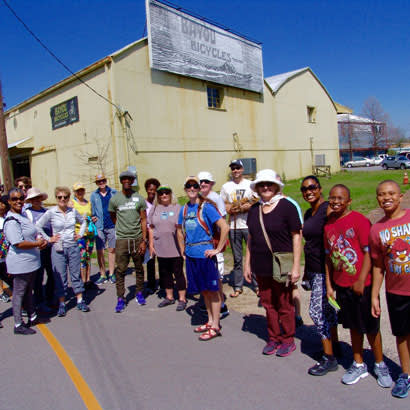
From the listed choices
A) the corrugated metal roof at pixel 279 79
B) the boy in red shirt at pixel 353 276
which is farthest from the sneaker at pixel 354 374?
the corrugated metal roof at pixel 279 79

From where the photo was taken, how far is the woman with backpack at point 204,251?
4.38 meters

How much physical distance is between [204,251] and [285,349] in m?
1.39

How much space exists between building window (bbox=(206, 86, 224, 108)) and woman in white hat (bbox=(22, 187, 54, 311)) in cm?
1600

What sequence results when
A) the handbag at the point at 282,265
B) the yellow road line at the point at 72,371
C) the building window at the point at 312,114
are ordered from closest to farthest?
the yellow road line at the point at 72,371, the handbag at the point at 282,265, the building window at the point at 312,114

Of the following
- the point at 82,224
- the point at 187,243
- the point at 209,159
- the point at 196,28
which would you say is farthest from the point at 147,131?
the point at 187,243

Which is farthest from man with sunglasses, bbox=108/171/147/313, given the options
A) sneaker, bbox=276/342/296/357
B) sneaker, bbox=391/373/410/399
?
sneaker, bbox=391/373/410/399

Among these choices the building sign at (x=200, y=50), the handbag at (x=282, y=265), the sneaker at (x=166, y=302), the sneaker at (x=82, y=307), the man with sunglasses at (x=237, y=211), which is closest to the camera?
the handbag at (x=282, y=265)

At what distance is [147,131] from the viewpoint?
55.9ft

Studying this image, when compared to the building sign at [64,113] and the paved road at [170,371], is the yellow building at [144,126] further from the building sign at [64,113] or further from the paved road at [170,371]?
the paved road at [170,371]

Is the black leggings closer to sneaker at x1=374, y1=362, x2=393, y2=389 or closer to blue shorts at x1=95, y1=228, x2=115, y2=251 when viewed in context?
blue shorts at x1=95, y1=228, x2=115, y2=251

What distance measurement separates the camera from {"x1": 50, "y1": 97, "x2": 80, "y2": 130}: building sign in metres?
18.2

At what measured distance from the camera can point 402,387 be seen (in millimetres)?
2949

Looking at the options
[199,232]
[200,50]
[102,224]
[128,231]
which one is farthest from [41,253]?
[200,50]

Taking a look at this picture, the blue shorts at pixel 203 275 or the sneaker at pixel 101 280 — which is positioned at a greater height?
the blue shorts at pixel 203 275
